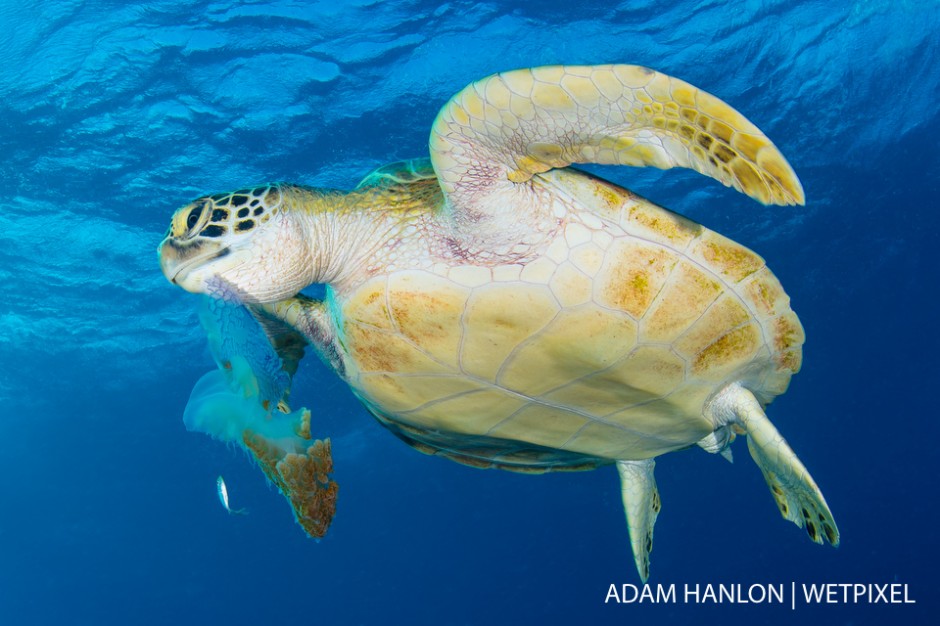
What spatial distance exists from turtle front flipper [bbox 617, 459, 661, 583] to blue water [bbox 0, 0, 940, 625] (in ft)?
8.86

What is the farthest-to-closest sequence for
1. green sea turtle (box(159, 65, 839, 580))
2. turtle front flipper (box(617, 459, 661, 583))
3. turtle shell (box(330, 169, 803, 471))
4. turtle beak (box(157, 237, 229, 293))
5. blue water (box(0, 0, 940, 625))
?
1. blue water (box(0, 0, 940, 625))
2. turtle front flipper (box(617, 459, 661, 583))
3. turtle shell (box(330, 169, 803, 471))
4. turtle beak (box(157, 237, 229, 293))
5. green sea turtle (box(159, 65, 839, 580))

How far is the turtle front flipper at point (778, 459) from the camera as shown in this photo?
10.2 ft

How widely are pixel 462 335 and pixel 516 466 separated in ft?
5.76

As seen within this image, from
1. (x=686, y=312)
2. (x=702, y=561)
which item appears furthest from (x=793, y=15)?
(x=702, y=561)

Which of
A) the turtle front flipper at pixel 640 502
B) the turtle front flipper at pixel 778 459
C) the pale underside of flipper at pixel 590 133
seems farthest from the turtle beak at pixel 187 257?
the turtle front flipper at pixel 640 502

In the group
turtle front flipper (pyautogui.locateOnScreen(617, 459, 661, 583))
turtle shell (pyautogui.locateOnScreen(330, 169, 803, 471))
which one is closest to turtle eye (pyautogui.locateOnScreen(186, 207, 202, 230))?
turtle shell (pyautogui.locateOnScreen(330, 169, 803, 471))

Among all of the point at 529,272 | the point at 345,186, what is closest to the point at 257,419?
the point at 529,272

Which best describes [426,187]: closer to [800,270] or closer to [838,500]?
[800,270]

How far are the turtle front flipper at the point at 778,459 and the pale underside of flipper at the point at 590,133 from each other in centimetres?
150

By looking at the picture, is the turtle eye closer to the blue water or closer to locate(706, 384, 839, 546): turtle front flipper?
the blue water

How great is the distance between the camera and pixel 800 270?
18.7 metres

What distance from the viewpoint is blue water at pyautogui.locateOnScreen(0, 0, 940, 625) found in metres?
8.42

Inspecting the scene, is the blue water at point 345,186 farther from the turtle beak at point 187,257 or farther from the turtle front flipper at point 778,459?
the turtle front flipper at point 778,459

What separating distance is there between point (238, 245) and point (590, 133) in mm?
1595
